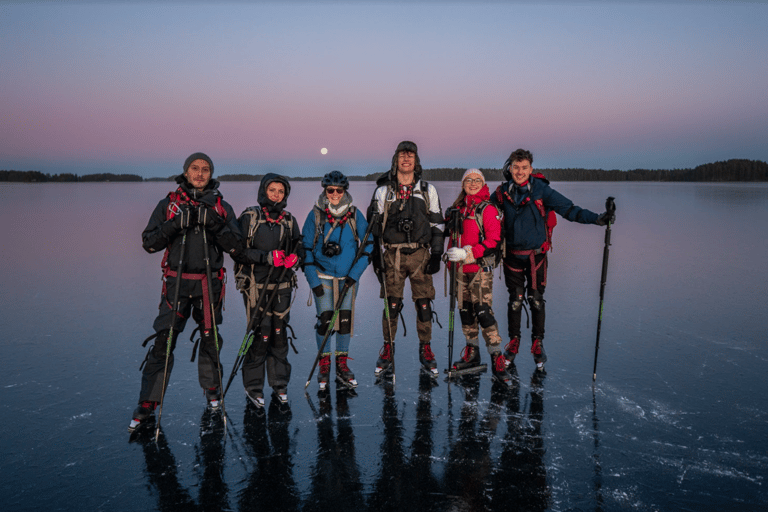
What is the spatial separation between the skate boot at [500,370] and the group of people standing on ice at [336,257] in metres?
0.02

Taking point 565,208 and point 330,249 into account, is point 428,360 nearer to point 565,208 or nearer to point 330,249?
point 330,249

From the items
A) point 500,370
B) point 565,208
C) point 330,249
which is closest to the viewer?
point 330,249

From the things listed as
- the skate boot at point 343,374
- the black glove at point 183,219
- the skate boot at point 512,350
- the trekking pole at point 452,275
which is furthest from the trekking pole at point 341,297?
the skate boot at point 512,350

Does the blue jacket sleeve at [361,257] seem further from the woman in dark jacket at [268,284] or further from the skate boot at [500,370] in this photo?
the skate boot at [500,370]

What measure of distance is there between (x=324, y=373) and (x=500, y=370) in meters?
1.96

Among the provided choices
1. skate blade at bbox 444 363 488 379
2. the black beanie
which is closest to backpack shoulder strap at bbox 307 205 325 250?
the black beanie

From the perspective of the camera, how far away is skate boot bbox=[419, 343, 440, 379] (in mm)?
5874

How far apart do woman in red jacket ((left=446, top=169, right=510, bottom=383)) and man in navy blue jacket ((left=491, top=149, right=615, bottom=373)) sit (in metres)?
0.32

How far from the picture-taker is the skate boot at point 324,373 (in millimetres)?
5395

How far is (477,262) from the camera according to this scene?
5793 millimetres

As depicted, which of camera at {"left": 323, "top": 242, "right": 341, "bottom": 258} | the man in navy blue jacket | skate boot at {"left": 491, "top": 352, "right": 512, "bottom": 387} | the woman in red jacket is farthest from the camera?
the man in navy blue jacket

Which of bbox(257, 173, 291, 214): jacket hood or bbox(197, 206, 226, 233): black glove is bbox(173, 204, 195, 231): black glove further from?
bbox(257, 173, 291, 214): jacket hood

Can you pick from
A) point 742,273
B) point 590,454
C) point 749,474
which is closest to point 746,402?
point 749,474

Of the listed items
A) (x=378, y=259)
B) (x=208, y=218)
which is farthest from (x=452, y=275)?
(x=208, y=218)
